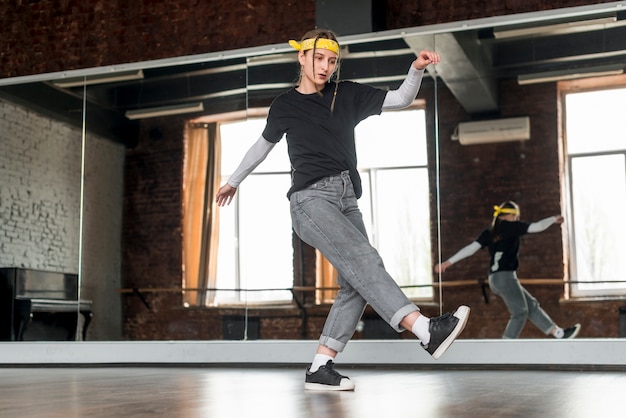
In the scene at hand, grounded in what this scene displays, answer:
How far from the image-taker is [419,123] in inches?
253

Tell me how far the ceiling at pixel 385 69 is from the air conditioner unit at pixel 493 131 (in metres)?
0.11

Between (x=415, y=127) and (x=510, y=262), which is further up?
(x=415, y=127)

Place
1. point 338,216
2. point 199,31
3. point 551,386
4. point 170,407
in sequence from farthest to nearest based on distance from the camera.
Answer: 1. point 199,31
2. point 551,386
3. point 338,216
4. point 170,407

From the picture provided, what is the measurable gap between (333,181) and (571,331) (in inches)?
127

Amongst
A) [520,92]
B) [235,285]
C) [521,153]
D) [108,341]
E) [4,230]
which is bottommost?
[108,341]

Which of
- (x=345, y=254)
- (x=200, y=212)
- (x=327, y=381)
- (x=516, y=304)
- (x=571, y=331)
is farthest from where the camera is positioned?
(x=200, y=212)

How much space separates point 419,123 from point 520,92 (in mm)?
777

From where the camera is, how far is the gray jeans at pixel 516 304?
6.16 metres

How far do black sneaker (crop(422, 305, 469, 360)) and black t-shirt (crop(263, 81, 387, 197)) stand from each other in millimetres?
695

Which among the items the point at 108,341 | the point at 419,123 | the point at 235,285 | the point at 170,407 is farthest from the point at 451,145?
the point at 170,407

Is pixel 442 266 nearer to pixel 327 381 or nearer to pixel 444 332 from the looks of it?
pixel 327 381

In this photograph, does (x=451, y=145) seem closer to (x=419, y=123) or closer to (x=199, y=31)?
(x=419, y=123)

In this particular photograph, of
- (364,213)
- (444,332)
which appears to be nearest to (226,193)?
(444,332)

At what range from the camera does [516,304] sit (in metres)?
6.29
